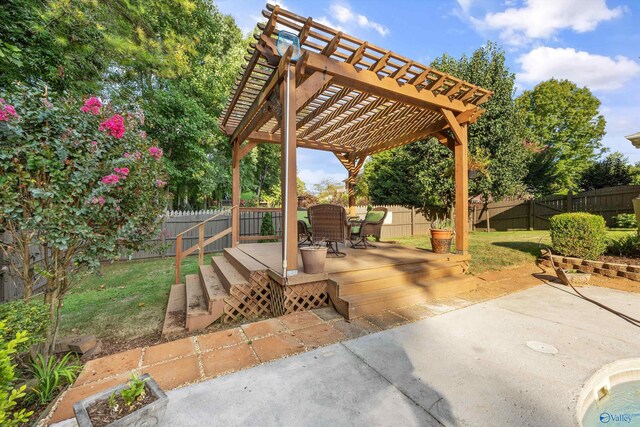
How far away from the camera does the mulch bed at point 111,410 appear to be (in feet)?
4.37

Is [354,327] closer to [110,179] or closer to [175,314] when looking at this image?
[175,314]

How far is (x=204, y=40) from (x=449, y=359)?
14367 mm

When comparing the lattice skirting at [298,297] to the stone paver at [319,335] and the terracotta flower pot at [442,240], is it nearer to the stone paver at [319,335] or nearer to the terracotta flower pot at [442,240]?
the stone paver at [319,335]

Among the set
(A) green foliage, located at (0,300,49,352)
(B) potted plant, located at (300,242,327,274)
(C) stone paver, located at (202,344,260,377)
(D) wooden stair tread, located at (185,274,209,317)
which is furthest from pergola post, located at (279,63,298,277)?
(A) green foliage, located at (0,300,49,352)

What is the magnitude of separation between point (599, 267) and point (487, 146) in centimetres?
641

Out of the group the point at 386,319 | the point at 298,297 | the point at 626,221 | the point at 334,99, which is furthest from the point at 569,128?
the point at 298,297

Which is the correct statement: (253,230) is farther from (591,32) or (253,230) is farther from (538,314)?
(591,32)

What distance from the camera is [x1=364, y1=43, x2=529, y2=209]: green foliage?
386 inches

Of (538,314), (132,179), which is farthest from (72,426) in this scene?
(538,314)

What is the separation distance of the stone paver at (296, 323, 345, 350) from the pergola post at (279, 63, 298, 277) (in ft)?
2.36

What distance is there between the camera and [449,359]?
217 cm

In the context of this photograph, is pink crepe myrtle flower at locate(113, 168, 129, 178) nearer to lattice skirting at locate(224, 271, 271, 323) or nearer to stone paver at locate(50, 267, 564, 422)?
stone paver at locate(50, 267, 564, 422)

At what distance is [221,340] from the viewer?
253 centimetres

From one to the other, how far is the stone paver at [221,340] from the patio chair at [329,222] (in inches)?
85.7
